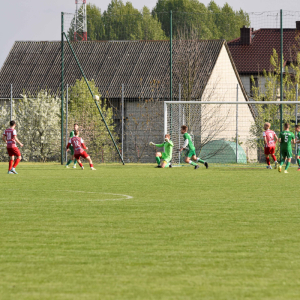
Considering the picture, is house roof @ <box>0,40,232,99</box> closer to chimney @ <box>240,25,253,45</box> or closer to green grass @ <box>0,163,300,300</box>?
chimney @ <box>240,25,253,45</box>

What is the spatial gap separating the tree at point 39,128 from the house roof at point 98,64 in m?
5.87

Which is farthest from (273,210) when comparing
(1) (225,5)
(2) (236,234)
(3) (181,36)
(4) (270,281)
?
(1) (225,5)

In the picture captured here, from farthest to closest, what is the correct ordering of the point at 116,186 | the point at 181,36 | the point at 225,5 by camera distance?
the point at 225,5 < the point at 181,36 < the point at 116,186

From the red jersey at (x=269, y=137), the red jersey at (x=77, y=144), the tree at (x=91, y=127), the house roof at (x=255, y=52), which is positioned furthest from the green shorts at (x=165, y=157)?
the house roof at (x=255, y=52)

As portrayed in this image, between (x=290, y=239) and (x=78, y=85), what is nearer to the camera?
Result: (x=290, y=239)

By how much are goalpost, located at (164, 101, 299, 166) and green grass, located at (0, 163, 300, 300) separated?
52.5 ft

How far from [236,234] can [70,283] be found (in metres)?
2.73

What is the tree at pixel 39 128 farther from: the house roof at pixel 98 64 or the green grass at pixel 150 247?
the green grass at pixel 150 247

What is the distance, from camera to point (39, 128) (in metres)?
30.0

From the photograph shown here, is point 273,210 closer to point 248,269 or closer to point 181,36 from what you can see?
point 248,269

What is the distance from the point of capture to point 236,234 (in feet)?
22.3

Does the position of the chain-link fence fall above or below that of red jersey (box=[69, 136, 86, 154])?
above

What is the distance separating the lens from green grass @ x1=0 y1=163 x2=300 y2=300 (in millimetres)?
4406

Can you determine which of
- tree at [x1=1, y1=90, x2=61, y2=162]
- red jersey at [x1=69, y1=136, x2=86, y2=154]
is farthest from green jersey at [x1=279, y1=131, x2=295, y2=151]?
tree at [x1=1, y1=90, x2=61, y2=162]
